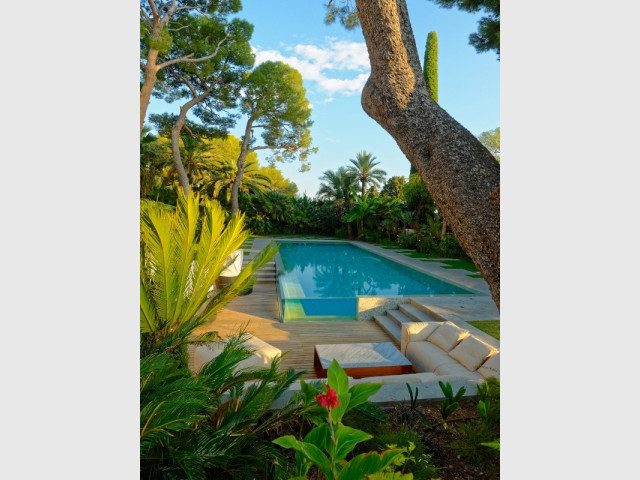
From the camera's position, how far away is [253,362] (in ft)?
14.9

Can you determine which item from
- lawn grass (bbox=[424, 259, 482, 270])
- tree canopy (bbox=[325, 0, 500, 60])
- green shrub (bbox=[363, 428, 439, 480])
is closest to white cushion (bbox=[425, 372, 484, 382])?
green shrub (bbox=[363, 428, 439, 480])

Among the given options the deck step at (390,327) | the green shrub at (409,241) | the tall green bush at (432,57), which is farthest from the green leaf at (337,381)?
the tall green bush at (432,57)

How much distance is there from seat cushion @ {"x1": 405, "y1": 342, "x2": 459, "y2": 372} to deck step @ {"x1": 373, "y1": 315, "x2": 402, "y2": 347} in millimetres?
1362

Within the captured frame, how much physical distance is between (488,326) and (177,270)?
5.77 meters

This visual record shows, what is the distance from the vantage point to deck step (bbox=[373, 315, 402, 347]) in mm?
7182

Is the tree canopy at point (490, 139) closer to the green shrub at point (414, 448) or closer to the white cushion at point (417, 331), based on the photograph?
the white cushion at point (417, 331)

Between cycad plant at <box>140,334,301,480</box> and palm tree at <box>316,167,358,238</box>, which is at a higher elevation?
palm tree at <box>316,167,358,238</box>

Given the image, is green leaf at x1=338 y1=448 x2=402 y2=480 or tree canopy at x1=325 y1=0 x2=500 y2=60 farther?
tree canopy at x1=325 y1=0 x2=500 y2=60

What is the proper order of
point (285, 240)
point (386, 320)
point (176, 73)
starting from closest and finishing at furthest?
Answer: point (386, 320) → point (176, 73) → point (285, 240)

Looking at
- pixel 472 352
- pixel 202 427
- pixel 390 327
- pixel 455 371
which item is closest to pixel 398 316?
pixel 390 327

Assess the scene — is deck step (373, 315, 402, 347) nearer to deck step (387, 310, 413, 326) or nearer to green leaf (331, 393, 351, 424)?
deck step (387, 310, 413, 326)
